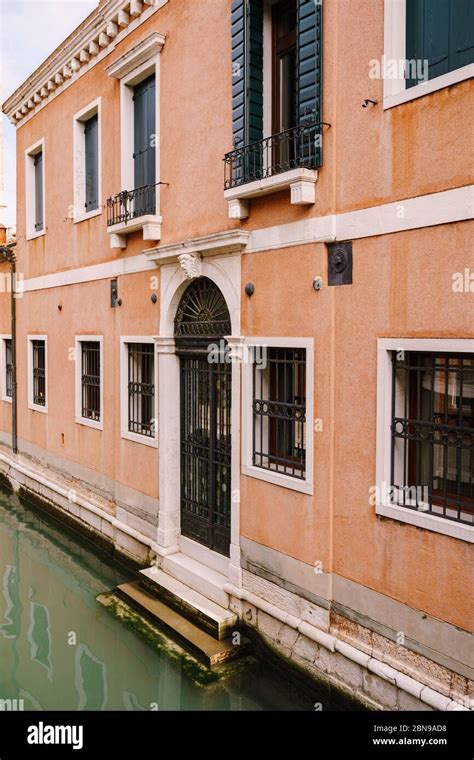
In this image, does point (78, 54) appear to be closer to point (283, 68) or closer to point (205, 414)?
point (283, 68)

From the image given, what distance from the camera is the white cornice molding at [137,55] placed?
7.69 metres

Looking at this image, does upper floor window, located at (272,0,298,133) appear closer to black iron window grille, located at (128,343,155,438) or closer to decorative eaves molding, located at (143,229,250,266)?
decorative eaves molding, located at (143,229,250,266)

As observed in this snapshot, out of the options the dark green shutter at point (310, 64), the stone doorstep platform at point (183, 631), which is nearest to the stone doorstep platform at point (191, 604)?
the stone doorstep platform at point (183, 631)

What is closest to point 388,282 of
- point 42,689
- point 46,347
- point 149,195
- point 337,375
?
point 337,375

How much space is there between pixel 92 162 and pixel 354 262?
21.8ft

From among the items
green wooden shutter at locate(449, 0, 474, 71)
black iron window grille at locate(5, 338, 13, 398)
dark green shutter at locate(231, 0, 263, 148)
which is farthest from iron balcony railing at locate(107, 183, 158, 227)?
black iron window grille at locate(5, 338, 13, 398)

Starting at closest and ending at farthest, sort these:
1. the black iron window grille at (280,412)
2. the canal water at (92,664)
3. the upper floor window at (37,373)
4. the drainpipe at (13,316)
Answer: the canal water at (92,664), the black iron window grille at (280,412), the upper floor window at (37,373), the drainpipe at (13,316)

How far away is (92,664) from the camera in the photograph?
6.55 m

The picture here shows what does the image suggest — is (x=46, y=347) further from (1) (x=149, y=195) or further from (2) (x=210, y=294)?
(2) (x=210, y=294)

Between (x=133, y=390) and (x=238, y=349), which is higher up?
(x=238, y=349)

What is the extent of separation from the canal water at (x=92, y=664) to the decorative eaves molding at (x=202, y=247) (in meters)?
4.23

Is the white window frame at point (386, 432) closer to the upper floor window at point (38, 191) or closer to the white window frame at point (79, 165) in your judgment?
the white window frame at point (79, 165)

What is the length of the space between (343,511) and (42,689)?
352 cm
